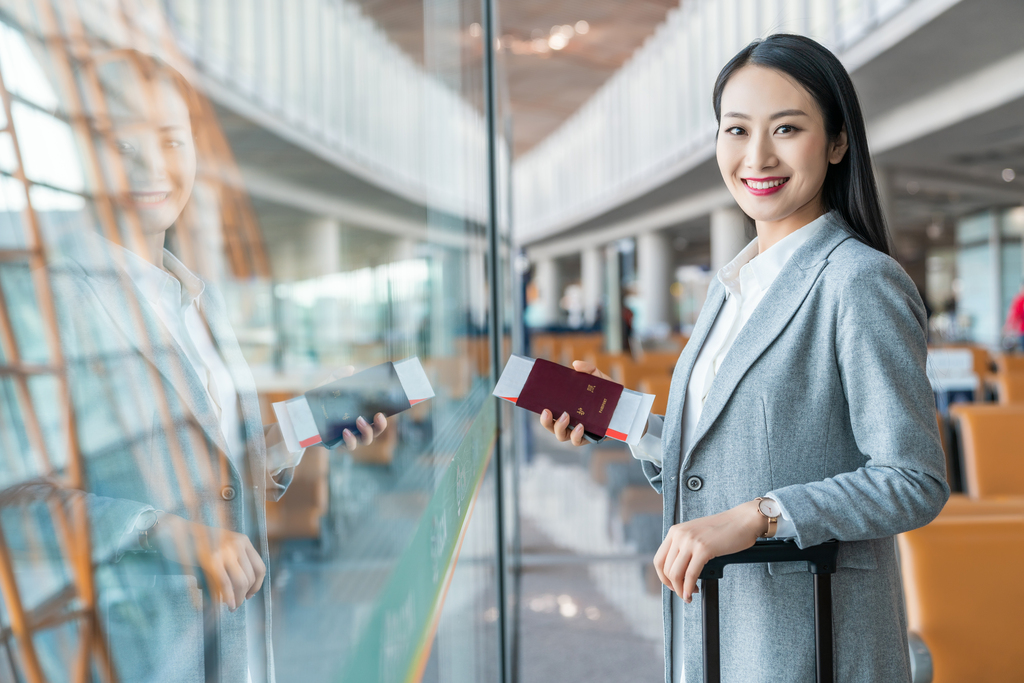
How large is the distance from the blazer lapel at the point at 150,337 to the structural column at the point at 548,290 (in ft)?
110

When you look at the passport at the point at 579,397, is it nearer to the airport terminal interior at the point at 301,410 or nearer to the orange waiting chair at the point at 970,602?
the airport terminal interior at the point at 301,410

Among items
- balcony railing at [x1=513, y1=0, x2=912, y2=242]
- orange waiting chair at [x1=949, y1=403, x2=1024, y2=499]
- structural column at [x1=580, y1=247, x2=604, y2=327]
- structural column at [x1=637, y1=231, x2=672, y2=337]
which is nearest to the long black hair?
balcony railing at [x1=513, y1=0, x2=912, y2=242]

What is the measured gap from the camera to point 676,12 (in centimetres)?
1159

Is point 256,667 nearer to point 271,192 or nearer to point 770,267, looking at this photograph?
point 770,267

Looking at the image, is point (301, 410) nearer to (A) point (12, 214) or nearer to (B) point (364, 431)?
(B) point (364, 431)

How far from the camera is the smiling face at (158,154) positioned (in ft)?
1.49

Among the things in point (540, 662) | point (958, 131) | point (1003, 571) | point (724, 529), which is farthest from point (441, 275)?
point (958, 131)

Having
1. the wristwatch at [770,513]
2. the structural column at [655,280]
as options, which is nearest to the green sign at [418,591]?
the wristwatch at [770,513]

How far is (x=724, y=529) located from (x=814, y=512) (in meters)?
0.11

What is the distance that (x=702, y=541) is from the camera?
37.5 inches

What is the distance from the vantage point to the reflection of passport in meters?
0.96

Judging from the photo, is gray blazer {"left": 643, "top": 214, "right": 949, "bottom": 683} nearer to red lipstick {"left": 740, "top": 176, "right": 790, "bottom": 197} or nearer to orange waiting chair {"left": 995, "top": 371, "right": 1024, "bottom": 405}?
red lipstick {"left": 740, "top": 176, "right": 790, "bottom": 197}

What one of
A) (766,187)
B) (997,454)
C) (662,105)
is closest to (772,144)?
(766,187)

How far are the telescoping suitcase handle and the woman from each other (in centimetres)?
3
